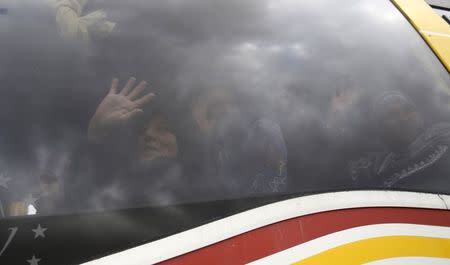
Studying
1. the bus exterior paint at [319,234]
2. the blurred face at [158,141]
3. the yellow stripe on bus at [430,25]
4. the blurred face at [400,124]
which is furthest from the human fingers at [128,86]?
the yellow stripe on bus at [430,25]

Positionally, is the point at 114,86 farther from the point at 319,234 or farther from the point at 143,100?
the point at 319,234

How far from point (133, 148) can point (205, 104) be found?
321 mm

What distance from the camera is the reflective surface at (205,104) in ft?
4.44

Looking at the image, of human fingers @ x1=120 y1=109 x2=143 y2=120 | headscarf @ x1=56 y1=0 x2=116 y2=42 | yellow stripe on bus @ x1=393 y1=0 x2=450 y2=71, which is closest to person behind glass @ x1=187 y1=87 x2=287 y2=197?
human fingers @ x1=120 y1=109 x2=143 y2=120

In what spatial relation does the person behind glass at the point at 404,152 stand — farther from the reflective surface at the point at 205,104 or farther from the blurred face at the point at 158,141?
the blurred face at the point at 158,141

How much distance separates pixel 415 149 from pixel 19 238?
1570mm

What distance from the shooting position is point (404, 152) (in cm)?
172

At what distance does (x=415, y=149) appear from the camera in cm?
175

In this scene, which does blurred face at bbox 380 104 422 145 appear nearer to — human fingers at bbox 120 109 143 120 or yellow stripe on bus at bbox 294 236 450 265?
yellow stripe on bus at bbox 294 236 450 265

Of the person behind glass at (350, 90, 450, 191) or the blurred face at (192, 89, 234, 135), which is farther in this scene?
the person behind glass at (350, 90, 450, 191)

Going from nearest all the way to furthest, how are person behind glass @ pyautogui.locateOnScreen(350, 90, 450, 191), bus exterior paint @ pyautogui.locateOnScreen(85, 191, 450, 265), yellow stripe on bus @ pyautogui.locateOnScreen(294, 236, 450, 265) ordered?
bus exterior paint @ pyautogui.locateOnScreen(85, 191, 450, 265) → yellow stripe on bus @ pyautogui.locateOnScreen(294, 236, 450, 265) → person behind glass @ pyautogui.locateOnScreen(350, 90, 450, 191)

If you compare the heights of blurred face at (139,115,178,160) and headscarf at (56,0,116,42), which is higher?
headscarf at (56,0,116,42)

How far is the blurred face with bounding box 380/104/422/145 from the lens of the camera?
5.69ft

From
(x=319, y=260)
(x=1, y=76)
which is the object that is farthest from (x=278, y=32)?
(x=1, y=76)
